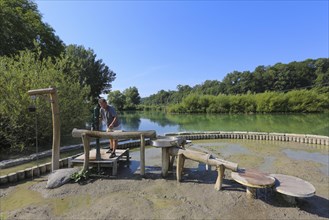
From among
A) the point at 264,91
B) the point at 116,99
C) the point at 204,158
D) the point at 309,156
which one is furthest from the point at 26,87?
the point at 264,91

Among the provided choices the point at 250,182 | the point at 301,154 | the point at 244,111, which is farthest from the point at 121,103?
the point at 250,182

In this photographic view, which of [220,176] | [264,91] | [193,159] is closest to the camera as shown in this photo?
[220,176]

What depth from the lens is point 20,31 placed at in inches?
615

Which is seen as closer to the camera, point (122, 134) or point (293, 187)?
point (293, 187)

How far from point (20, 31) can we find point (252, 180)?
18.1 metres

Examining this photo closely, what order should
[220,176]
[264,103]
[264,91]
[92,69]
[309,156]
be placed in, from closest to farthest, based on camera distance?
1. [220,176]
2. [309,156]
3. [92,69]
4. [264,103]
5. [264,91]

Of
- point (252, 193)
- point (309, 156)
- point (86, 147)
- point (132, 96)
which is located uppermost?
point (132, 96)

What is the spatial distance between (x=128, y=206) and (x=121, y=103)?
58.2 m

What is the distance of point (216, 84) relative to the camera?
88750 millimetres

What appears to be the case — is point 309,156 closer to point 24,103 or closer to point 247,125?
point 24,103

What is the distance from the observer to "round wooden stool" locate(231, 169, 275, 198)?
4.07m

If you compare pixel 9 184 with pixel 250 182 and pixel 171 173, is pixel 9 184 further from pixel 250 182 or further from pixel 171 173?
pixel 250 182

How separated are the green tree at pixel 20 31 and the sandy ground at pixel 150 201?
509 inches

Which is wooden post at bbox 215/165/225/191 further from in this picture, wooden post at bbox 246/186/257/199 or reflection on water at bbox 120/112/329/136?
reflection on water at bbox 120/112/329/136
